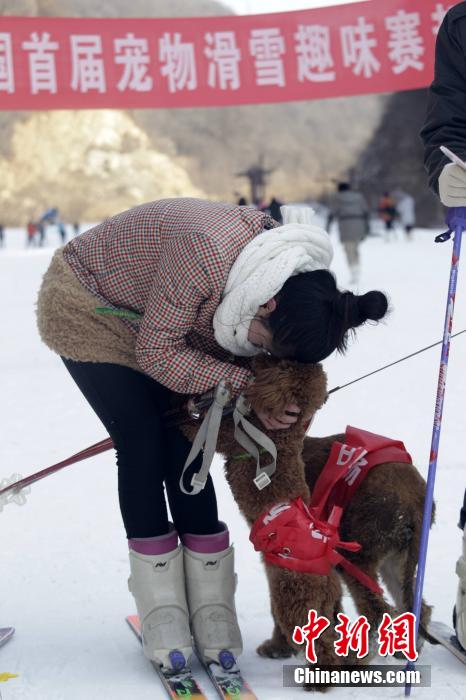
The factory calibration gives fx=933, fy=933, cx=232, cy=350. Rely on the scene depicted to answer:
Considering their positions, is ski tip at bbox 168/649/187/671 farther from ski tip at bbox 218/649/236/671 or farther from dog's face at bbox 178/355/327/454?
dog's face at bbox 178/355/327/454

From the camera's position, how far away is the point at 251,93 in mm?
8438

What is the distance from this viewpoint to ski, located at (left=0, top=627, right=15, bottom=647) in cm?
261

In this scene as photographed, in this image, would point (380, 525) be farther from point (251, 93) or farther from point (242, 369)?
point (251, 93)

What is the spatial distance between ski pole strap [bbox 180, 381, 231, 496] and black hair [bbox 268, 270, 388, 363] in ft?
0.58

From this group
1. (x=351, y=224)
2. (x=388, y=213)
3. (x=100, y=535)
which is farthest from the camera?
(x=388, y=213)

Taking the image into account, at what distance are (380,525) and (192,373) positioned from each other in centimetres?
61

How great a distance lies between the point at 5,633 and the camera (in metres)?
2.64

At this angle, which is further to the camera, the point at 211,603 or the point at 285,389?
the point at 211,603

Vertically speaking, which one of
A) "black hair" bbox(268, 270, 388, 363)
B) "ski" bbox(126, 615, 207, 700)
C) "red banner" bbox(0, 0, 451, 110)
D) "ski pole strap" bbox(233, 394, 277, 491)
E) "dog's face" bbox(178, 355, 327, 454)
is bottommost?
"ski" bbox(126, 615, 207, 700)

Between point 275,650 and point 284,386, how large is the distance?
29.7 inches

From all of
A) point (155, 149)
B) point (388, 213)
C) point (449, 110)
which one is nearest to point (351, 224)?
point (449, 110)

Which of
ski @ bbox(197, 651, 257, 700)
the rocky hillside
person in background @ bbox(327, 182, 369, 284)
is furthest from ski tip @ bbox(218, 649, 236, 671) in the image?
the rocky hillside

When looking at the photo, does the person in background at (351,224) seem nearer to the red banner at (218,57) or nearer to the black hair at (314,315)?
the red banner at (218,57)

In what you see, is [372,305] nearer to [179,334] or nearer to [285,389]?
[285,389]
